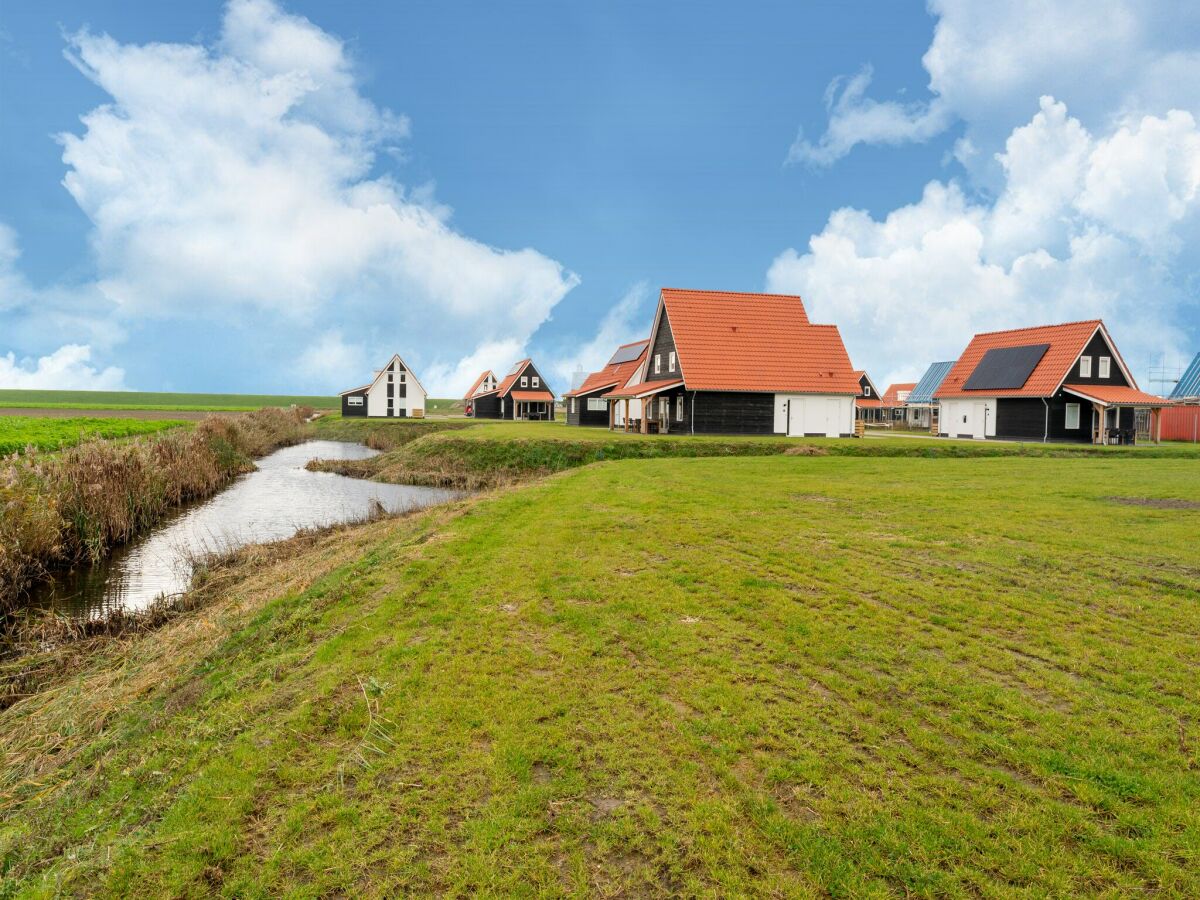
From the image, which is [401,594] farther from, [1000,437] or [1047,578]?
[1000,437]

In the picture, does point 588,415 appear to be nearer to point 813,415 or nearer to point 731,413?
point 731,413

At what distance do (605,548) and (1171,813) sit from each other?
22.4 ft

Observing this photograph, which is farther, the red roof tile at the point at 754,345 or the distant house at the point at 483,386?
the distant house at the point at 483,386

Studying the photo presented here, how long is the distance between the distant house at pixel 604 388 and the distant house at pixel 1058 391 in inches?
810

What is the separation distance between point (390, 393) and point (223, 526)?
58.1 meters

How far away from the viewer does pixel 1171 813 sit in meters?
4.04

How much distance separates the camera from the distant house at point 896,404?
6806cm

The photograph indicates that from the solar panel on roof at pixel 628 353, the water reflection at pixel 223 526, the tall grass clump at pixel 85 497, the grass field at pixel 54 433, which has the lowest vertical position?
the water reflection at pixel 223 526

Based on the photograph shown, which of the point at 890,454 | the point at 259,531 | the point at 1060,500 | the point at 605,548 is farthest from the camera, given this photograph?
the point at 890,454

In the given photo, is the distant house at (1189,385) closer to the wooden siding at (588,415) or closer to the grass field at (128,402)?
the wooden siding at (588,415)

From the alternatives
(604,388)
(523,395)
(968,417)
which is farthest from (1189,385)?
(523,395)

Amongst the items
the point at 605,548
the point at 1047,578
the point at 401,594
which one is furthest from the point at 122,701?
the point at 1047,578

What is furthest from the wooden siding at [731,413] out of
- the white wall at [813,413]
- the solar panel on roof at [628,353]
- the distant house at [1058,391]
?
the distant house at [1058,391]

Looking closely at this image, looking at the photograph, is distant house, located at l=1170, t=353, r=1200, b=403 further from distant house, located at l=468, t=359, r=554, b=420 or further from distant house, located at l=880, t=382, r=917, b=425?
distant house, located at l=468, t=359, r=554, b=420
